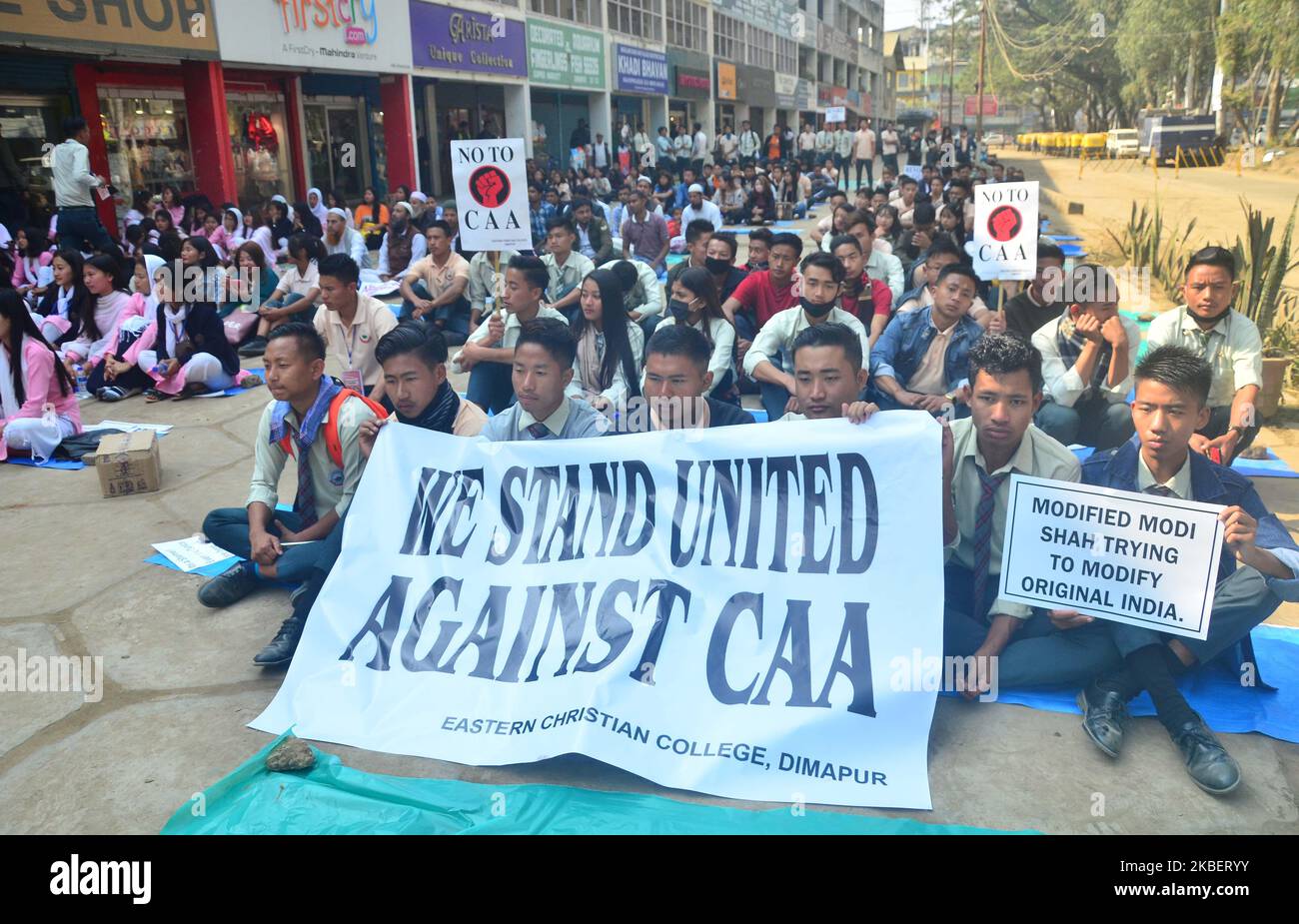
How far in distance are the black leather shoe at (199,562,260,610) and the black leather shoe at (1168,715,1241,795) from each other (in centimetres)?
377

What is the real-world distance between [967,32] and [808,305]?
2951 inches

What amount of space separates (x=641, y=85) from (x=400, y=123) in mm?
13207

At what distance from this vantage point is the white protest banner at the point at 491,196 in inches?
237

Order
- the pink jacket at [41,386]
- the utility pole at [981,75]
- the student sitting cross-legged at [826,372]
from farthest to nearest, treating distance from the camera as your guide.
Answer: the utility pole at [981,75] → the pink jacket at [41,386] → the student sitting cross-legged at [826,372]

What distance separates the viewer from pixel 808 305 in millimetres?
5578

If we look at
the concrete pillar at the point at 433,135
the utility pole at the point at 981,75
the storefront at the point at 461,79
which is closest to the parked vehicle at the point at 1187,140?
the utility pole at the point at 981,75

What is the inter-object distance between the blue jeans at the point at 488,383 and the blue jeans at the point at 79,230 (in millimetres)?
7270

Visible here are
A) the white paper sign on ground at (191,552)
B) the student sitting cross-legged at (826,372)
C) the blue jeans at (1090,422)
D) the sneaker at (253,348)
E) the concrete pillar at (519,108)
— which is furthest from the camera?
the concrete pillar at (519,108)

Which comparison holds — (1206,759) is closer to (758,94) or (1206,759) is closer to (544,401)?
(544,401)

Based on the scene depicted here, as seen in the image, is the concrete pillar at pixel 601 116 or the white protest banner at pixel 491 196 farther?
the concrete pillar at pixel 601 116

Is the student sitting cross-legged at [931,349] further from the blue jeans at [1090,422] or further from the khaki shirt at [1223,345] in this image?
the khaki shirt at [1223,345]

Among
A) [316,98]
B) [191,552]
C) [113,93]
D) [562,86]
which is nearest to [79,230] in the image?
[113,93]

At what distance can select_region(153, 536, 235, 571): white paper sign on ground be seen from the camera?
4992 mm

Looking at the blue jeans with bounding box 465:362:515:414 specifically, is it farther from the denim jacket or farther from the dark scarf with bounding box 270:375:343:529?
the denim jacket
